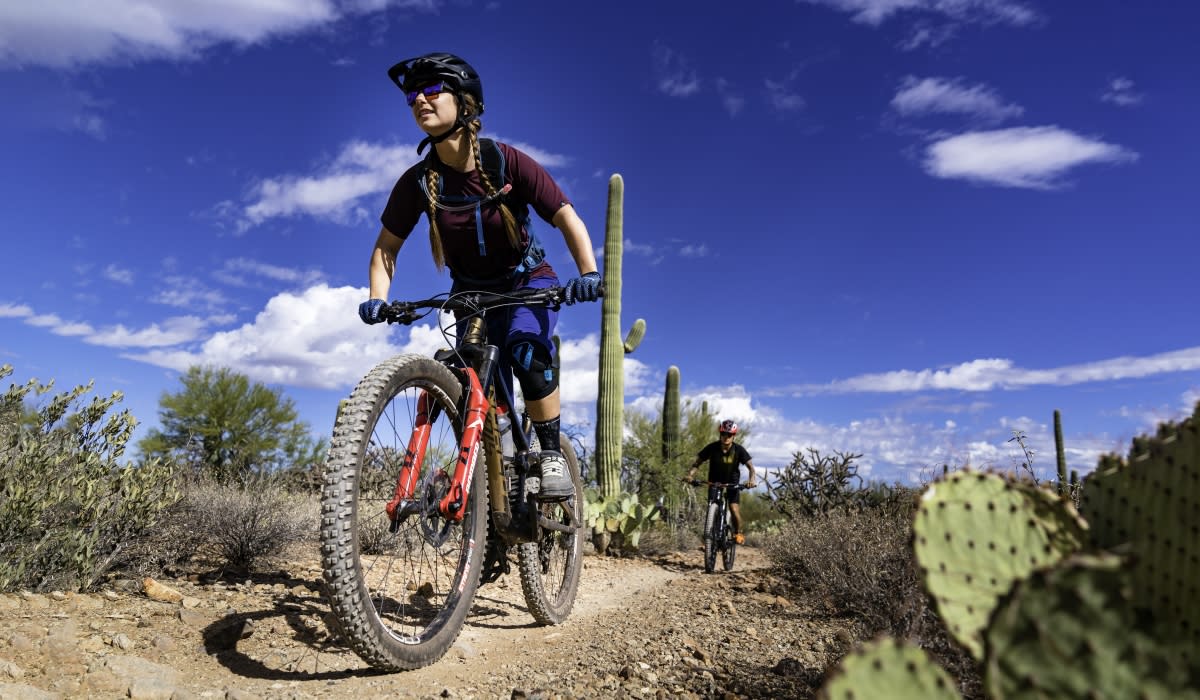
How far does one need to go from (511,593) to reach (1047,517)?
4896mm

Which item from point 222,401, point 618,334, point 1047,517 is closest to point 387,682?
point 1047,517

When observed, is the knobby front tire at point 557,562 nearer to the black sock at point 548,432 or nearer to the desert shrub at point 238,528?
the black sock at point 548,432

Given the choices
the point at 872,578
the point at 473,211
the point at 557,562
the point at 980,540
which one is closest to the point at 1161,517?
the point at 980,540

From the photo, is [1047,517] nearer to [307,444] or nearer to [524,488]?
[524,488]

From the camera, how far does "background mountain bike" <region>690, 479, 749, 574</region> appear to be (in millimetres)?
9734

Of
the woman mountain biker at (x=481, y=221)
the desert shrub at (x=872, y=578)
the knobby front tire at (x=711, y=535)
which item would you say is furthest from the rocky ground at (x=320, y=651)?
the knobby front tire at (x=711, y=535)

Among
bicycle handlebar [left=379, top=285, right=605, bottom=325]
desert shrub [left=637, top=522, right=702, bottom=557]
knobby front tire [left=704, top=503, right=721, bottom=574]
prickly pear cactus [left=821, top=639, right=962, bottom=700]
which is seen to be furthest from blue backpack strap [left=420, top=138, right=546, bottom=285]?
desert shrub [left=637, top=522, right=702, bottom=557]

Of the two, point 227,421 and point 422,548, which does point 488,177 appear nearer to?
point 422,548

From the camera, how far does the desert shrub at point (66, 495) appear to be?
4086mm

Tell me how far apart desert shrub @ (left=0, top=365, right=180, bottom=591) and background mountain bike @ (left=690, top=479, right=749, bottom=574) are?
6.57 meters

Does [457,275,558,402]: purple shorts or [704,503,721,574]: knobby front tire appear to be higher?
[457,275,558,402]: purple shorts

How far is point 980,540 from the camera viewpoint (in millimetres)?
1542

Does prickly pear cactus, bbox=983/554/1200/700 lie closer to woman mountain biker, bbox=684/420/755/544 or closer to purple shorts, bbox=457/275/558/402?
purple shorts, bbox=457/275/558/402

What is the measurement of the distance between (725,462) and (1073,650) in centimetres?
955
